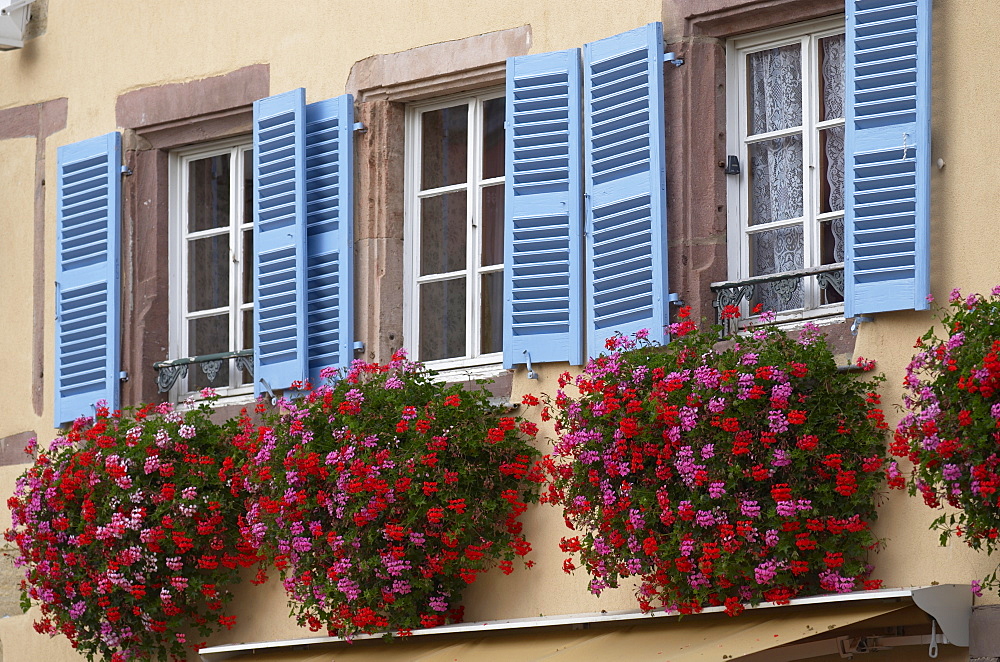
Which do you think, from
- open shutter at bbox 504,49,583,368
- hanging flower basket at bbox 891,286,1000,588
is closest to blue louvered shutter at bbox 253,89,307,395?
open shutter at bbox 504,49,583,368

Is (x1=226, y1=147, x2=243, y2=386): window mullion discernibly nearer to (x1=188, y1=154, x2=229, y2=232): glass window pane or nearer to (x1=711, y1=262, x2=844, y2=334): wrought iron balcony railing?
(x1=188, y1=154, x2=229, y2=232): glass window pane

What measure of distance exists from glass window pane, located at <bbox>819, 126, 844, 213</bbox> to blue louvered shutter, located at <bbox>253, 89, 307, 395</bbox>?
239cm

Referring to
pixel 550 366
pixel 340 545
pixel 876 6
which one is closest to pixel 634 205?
pixel 550 366

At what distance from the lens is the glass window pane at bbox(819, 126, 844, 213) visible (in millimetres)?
7668

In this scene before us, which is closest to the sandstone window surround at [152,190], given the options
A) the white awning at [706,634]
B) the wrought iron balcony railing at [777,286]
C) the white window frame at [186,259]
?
the white window frame at [186,259]

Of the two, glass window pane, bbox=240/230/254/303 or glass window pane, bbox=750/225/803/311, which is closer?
glass window pane, bbox=750/225/803/311

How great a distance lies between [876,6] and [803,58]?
24.8 inches

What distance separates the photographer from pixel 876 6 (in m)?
7.21

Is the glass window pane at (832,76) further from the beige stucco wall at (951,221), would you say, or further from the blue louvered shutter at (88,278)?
the blue louvered shutter at (88,278)

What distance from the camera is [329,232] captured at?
887 centimetres

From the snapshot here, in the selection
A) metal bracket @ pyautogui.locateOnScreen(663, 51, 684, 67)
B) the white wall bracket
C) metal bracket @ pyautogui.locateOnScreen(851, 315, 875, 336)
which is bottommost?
metal bracket @ pyautogui.locateOnScreen(851, 315, 875, 336)

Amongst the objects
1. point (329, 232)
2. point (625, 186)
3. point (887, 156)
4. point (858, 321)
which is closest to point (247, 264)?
point (329, 232)

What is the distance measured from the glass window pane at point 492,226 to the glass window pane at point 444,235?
0.42 feet

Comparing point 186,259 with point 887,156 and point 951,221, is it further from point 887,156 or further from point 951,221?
point 951,221
